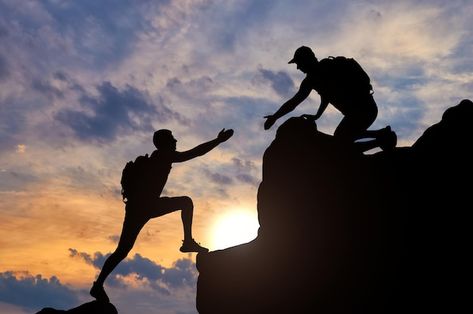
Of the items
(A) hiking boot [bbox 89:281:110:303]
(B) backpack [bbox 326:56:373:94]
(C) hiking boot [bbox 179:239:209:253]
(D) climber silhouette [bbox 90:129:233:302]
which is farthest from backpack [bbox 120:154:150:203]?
(B) backpack [bbox 326:56:373:94]

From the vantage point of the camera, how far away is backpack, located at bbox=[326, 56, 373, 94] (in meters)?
13.8

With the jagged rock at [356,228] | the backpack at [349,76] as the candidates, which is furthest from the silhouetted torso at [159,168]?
the backpack at [349,76]

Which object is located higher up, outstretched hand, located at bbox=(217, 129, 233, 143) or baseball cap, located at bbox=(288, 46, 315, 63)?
baseball cap, located at bbox=(288, 46, 315, 63)

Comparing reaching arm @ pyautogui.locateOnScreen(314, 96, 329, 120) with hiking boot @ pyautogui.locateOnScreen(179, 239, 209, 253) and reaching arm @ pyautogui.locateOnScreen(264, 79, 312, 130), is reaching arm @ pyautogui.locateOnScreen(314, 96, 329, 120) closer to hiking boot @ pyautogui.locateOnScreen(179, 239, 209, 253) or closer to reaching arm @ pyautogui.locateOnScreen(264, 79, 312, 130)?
reaching arm @ pyautogui.locateOnScreen(264, 79, 312, 130)

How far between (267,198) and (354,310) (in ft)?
11.1

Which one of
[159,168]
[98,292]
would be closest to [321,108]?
[159,168]

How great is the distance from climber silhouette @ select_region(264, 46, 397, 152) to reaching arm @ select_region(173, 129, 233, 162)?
3.74ft

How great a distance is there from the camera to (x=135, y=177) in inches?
598

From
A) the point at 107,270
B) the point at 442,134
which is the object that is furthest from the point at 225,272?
the point at 442,134

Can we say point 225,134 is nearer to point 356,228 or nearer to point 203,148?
point 203,148

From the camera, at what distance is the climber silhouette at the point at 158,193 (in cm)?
1493

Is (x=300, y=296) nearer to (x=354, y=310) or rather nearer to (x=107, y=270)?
(x=354, y=310)

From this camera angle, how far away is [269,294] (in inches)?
526

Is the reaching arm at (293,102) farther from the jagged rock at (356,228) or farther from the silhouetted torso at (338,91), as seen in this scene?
the jagged rock at (356,228)
